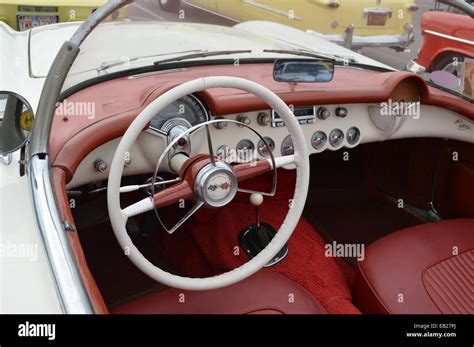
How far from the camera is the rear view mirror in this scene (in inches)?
80.4

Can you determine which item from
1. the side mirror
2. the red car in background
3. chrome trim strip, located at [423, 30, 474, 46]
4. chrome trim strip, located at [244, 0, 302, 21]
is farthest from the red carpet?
chrome trim strip, located at [423, 30, 474, 46]

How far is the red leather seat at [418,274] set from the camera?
6.95 feet

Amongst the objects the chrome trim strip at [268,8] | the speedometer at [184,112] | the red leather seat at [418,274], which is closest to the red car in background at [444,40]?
the chrome trim strip at [268,8]

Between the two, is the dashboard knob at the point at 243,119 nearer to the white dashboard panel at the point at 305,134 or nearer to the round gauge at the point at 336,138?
the white dashboard panel at the point at 305,134

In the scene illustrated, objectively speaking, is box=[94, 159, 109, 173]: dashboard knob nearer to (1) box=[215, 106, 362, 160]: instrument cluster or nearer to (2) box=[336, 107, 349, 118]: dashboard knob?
(1) box=[215, 106, 362, 160]: instrument cluster

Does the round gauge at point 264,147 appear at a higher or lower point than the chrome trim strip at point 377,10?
lower

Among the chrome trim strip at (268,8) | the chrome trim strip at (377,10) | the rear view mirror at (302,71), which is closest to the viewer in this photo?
the rear view mirror at (302,71)

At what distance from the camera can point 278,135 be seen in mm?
2238

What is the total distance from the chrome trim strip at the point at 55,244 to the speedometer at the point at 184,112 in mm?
422

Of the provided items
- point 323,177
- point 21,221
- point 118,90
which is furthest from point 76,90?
point 323,177

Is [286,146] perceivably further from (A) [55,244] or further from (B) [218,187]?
(A) [55,244]

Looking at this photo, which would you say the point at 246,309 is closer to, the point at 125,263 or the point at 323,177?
the point at 125,263

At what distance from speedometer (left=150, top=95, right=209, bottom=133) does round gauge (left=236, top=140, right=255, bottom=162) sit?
193mm

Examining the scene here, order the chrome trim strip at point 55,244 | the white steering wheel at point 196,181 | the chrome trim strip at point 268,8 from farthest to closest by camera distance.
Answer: the chrome trim strip at point 268,8
the white steering wheel at point 196,181
the chrome trim strip at point 55,244
